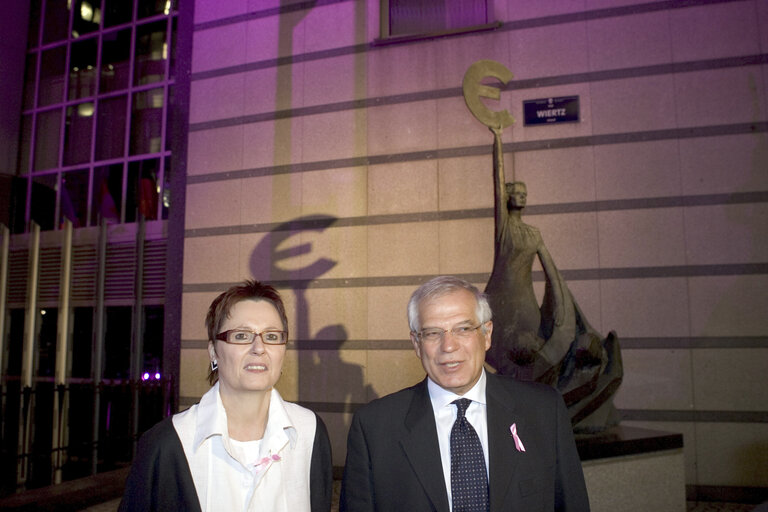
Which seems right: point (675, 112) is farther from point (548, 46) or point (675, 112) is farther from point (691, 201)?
point (548, 46)

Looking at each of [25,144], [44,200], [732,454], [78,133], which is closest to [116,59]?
[78,133]

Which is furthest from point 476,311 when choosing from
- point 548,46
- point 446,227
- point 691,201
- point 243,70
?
point 243,70

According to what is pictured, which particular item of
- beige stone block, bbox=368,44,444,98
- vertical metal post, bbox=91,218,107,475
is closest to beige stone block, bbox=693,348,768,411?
beige stone block, bbox=368,44,444,98

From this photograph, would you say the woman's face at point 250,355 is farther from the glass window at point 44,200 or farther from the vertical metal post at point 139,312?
the glass window at point 44,200

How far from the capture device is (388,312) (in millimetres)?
6473

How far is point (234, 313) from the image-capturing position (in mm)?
2002

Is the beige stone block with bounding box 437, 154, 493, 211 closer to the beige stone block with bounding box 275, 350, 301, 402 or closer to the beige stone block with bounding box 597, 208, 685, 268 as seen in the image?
the beige stone block with bounding box 597, 208, 685, 268

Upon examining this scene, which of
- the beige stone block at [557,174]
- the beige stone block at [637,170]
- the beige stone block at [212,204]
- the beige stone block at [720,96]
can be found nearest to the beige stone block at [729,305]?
the beige stone block at [637,170]

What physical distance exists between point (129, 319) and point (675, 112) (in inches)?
356

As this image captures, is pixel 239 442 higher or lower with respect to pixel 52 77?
lower

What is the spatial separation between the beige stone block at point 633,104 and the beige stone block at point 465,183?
1397 mm

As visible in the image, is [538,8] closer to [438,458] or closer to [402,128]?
[402,128]

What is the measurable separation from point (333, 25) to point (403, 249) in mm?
3328

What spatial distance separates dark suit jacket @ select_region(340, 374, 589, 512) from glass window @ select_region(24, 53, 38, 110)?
12.0 m
